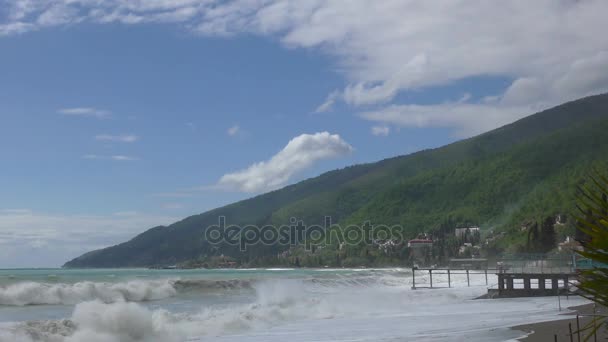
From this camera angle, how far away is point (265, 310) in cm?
A: 3091

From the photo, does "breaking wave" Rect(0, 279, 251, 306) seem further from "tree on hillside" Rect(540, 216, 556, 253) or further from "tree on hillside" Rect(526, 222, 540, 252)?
"tree on hillside" Rect(540, 216, 556, 253)

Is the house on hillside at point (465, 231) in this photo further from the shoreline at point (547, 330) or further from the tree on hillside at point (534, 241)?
the shoreline at point (547, 330)

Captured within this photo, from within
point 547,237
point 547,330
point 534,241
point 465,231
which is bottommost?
point 547,330

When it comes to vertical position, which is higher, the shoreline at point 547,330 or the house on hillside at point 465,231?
the house on hillside at point 465,231

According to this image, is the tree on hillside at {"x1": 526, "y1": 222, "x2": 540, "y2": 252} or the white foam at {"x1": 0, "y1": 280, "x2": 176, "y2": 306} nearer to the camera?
the white foam at {"x1": 0, "y1": 280, "x2": 176, "y2": 306}

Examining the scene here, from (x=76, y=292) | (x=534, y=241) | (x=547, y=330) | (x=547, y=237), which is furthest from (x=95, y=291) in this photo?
(x=534, y=241)

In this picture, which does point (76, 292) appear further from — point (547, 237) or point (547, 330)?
point (547, 237)

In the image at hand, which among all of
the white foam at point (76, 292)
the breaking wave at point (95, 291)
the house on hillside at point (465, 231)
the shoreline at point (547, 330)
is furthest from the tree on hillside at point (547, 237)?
the shoreline at point (547, 330)

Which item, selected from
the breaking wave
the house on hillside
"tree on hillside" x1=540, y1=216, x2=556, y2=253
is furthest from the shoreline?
the house on hillside

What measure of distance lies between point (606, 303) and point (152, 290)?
53468 mm

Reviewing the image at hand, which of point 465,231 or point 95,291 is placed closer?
point 95,291

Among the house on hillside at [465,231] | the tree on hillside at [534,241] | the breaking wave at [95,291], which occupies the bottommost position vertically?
the breaking wave at [95,291]

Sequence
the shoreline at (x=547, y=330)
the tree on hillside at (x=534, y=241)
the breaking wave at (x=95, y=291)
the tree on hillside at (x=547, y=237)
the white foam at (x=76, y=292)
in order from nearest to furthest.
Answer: the shoreline at (x=547, y=330) < the white foam at (x=76, y=292) < the breaking wave at (x=95, y=291) < the tree on hillside at (x=547, y=237) < the tree on hillside at (x=534, y=241)

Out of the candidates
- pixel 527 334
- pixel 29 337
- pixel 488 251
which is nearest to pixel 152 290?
pixel 29 337
